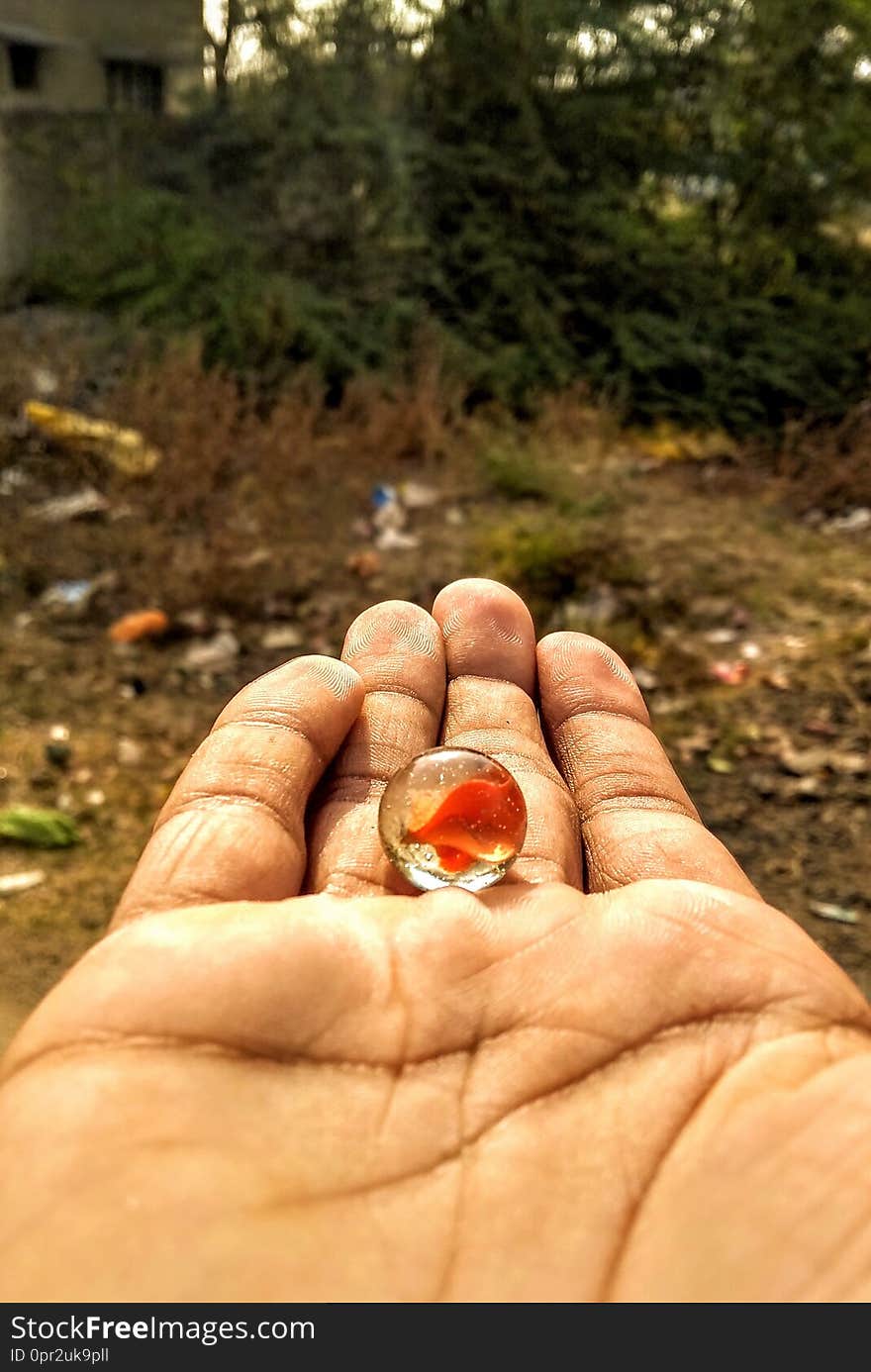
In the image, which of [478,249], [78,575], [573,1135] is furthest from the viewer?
[478,249]

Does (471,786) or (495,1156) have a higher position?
(471,786)

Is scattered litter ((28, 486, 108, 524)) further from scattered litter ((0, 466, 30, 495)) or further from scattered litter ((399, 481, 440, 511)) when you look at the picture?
scattered litter ((399, 481, 440, 511))

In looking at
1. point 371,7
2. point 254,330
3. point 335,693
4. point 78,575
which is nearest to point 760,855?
point 335,693

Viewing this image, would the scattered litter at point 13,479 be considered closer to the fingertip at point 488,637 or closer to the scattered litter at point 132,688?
the scattered litter at point 132,688

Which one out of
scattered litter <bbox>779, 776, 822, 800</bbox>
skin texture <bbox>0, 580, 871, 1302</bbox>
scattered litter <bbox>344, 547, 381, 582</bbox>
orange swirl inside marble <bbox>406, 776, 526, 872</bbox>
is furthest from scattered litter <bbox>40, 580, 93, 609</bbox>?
orange swirl inside marble <bbox>406, 776, 526, 872</bbox>

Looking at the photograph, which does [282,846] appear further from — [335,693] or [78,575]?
[78,575]

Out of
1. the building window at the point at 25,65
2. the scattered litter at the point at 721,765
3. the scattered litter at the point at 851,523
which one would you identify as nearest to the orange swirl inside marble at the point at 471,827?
the scattered litter at the point at 721,765
